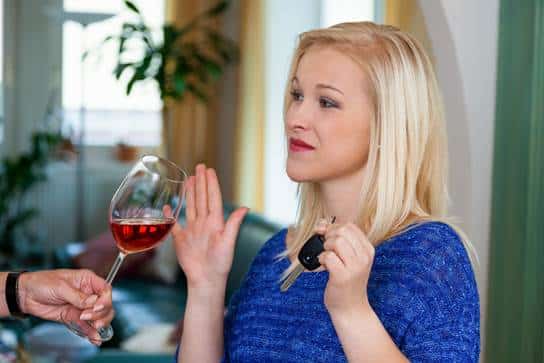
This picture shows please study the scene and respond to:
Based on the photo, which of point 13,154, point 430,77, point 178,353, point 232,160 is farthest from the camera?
point 13,154

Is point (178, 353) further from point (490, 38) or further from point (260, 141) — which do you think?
point (260, 141)

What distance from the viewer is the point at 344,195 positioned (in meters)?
1.77

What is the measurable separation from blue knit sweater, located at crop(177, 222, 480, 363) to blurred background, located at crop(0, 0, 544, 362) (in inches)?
20.4

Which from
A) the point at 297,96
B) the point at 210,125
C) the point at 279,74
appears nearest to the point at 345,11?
the point at 279,74

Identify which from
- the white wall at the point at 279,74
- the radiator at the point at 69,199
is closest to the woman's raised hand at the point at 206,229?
the white wall at the point at 279,74

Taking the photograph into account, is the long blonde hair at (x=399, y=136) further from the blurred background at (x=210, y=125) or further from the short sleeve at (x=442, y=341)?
the blurred background at (x=210, y=125)

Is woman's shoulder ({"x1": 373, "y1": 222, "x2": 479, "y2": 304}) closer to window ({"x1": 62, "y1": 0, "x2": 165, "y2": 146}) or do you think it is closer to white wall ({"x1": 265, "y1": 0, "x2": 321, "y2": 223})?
white wall ({"x1": 265, "y1": 0, "x2": 321, "y2": 223})

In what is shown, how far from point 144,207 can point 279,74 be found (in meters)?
3.49

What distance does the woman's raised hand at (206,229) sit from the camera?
1.68m

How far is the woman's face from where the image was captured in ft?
5.55

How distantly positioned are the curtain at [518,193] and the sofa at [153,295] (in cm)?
103

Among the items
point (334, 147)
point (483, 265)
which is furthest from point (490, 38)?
point (334, 147)

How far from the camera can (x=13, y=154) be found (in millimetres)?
7160

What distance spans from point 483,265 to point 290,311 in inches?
29.6
